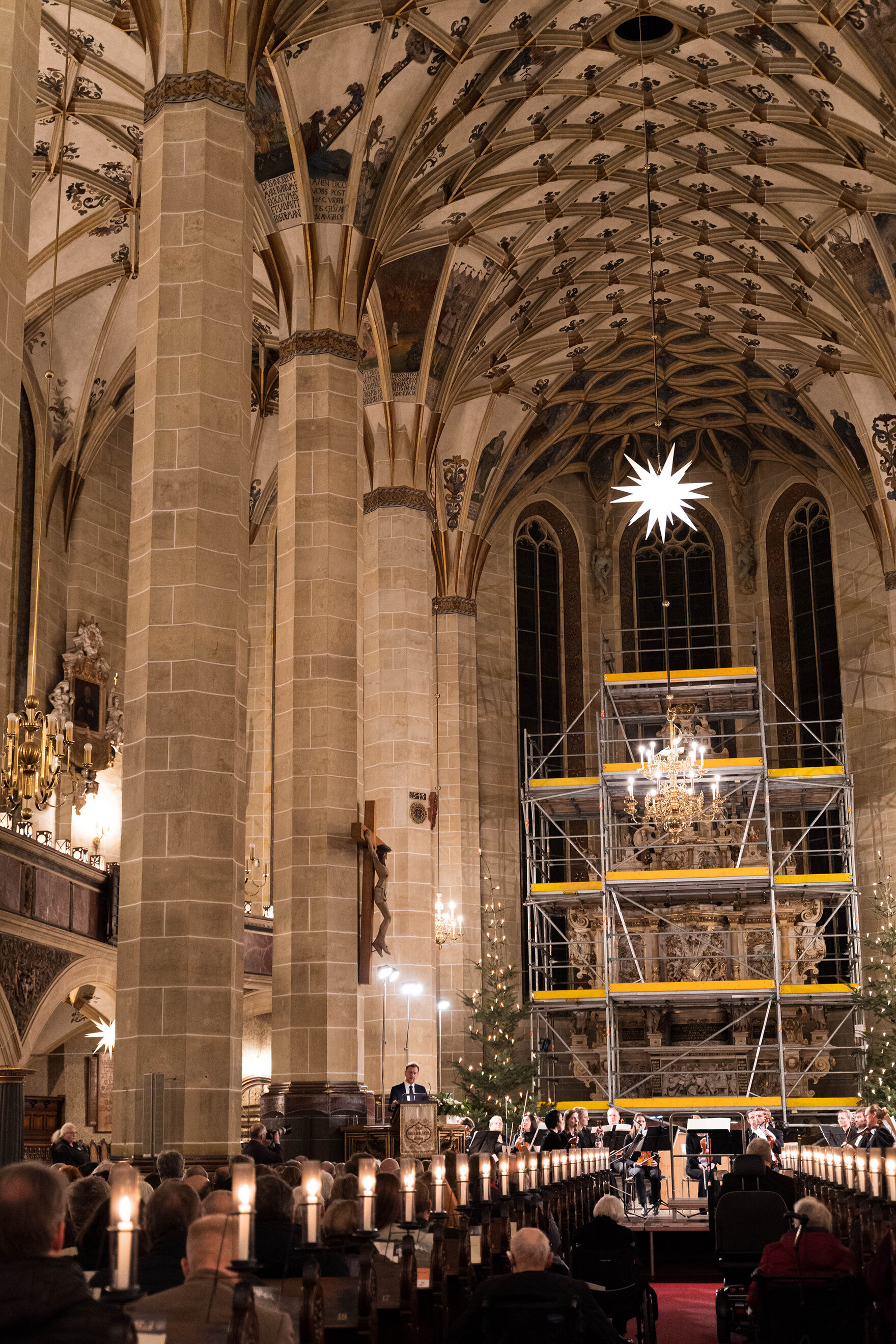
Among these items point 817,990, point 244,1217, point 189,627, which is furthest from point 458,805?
point 244,1217

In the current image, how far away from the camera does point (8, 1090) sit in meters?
17.1

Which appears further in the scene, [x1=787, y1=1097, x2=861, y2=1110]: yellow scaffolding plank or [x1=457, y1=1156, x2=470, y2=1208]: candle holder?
[x1=787, y1=1097, x2=861, y2=1110]: yellow scaffolding plank

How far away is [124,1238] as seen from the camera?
11.0ft

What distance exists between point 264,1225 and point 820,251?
71.3 feet

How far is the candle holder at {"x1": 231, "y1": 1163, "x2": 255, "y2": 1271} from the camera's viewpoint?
12.5 ft

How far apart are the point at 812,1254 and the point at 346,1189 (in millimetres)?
2217

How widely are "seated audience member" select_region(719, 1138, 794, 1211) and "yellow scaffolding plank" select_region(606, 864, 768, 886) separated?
14.0 metres

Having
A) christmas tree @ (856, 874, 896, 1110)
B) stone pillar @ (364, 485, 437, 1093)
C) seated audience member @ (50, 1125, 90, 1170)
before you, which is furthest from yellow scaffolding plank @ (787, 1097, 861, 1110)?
seated audience member @ (50, 1125, 90, 1170)

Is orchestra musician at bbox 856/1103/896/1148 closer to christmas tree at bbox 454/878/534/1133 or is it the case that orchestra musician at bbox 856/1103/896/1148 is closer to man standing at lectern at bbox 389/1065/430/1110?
man standing at lectern at bbox 389/1065/430/1110

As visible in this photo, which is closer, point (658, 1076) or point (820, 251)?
point (820, 251)

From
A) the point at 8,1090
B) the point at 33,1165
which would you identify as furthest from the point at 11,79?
the point at 8,1090

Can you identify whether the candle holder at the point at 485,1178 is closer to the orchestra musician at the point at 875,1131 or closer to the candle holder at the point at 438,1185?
the candle holder at the point at 438,1185

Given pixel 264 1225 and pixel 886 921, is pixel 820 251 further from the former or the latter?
pixel 264 1225

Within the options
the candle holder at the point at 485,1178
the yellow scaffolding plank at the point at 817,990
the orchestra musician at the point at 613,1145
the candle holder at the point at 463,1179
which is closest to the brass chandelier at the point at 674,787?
the yellow scaffolding plank at the point at 817,990
